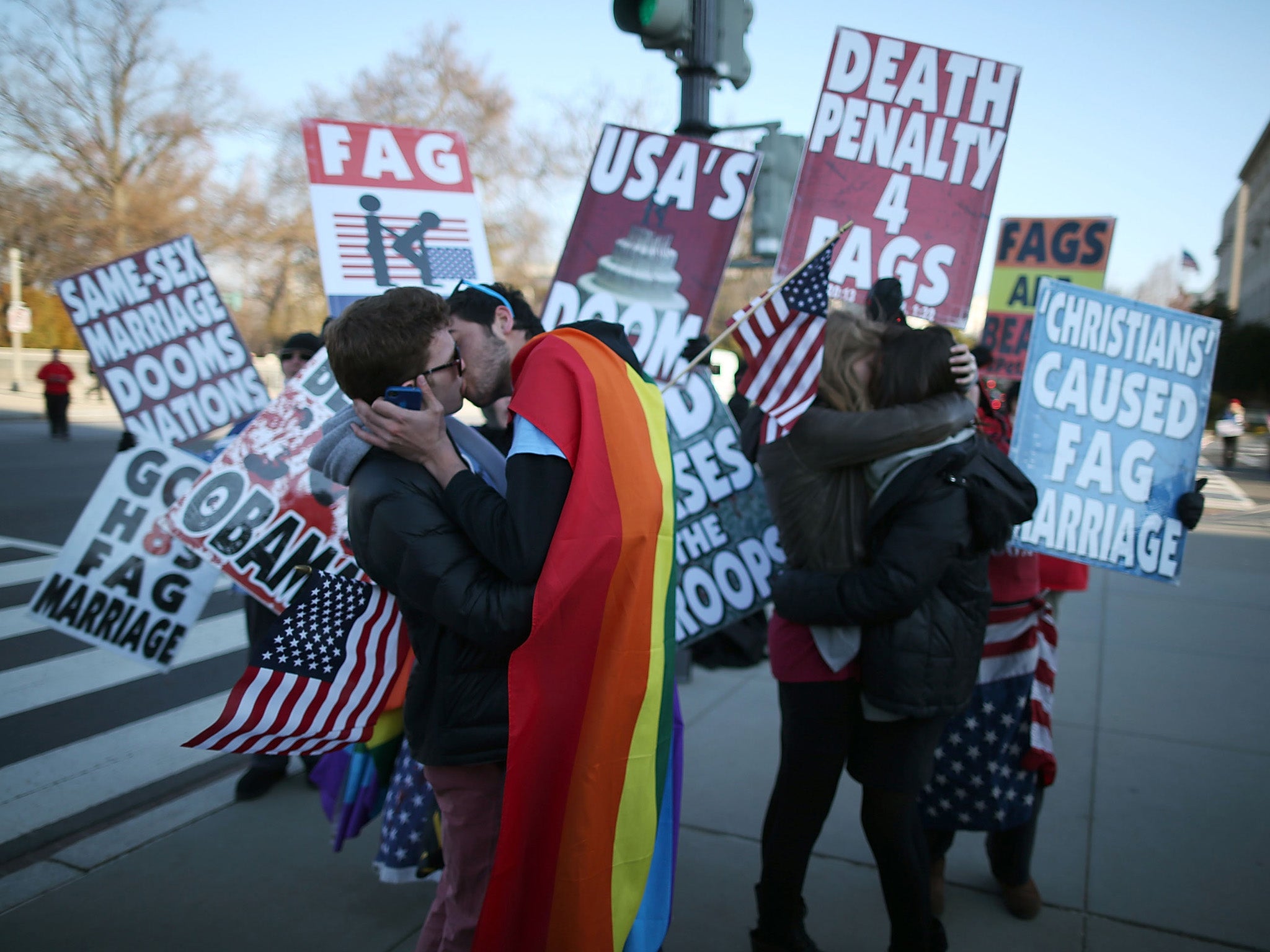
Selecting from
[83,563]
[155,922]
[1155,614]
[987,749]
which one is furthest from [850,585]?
[1155,614]

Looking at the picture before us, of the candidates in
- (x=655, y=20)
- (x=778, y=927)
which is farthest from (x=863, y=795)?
(x=655, y=20)

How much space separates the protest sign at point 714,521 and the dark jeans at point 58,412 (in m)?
18.3

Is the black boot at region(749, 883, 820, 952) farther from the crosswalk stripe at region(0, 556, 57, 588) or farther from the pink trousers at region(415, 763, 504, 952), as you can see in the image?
the crosswalk stripe at region(0, 556, 57, 588)

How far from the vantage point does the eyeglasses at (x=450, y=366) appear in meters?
2.03

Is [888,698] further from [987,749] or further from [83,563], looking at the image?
[83,563]

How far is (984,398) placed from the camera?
3211 mm

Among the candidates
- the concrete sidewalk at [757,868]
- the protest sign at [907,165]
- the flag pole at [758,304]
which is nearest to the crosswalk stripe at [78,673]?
the concrete sidewalk at [757,868]

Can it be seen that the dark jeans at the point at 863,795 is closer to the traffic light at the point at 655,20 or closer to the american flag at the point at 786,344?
the american flag at the point at 786,344

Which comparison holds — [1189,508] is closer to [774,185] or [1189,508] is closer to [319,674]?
[319,674]

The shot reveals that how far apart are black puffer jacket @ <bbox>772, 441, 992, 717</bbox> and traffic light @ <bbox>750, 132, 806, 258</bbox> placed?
4.28m

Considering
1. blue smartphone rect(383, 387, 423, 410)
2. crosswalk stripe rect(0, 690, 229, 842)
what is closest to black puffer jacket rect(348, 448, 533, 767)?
blue smartphone rect(383, 387, 423, 410)

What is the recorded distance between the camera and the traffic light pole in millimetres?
4828

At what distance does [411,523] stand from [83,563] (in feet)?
7.91

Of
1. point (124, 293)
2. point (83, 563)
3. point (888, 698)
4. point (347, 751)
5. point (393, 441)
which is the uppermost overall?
point (124, 293)
